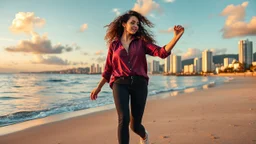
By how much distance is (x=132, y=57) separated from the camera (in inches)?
114

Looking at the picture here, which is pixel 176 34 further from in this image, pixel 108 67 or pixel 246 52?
pixel 246 52

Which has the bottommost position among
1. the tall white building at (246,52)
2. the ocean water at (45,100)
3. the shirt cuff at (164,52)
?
the ocean water at (45,100)

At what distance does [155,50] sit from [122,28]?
0.64 metres

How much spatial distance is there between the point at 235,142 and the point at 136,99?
191 cm

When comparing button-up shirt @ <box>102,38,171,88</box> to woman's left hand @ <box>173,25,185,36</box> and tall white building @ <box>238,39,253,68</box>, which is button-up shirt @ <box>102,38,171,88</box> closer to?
woman's left hand @ <box>173,25,185,36</box>

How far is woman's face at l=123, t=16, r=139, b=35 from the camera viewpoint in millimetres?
3020

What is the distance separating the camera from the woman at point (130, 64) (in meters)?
2.78

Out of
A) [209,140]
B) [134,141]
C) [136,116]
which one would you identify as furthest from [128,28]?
[209,140]

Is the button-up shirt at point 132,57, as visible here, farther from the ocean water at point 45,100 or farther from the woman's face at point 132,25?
the ocean water at point 45,100

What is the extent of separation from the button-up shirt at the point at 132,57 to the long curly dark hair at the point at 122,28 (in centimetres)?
15

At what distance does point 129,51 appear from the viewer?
2.91 metres

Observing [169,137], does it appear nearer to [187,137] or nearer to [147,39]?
[187,137]

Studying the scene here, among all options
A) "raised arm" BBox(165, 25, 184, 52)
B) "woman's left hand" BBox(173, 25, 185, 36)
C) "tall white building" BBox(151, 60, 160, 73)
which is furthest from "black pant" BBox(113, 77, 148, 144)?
"tall white building" BBox(151, 60, 160, 73)

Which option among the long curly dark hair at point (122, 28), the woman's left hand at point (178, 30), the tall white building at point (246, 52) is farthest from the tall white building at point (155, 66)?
the woman's left hand at point (178, 30)
